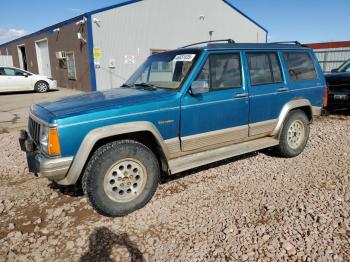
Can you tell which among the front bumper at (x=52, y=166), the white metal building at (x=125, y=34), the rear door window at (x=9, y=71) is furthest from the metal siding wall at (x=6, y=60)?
the front bumper at (x=52, y=166)

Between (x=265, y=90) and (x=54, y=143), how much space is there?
3.16 meters

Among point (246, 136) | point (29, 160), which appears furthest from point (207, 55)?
point (29, 160)

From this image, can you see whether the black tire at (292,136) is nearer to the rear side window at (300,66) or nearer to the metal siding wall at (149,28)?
the rear side window at (300,66)

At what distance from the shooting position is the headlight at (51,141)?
301cm

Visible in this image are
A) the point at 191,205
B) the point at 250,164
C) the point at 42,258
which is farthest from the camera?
the point at 250,164

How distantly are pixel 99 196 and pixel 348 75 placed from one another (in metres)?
8.17

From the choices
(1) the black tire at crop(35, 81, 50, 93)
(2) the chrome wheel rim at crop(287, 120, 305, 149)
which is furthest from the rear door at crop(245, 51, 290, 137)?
(1) the black tire at crop(35, 81, 50, 93)

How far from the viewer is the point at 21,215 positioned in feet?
11.7

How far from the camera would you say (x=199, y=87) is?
3732 millimetres

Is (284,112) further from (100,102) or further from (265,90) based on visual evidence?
(100,102)

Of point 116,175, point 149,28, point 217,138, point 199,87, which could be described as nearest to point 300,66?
point 217,138

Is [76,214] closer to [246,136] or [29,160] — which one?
[29,160]

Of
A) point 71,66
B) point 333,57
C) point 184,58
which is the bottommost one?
point 71,66

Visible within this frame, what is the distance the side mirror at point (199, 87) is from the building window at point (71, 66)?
14.8m
